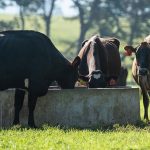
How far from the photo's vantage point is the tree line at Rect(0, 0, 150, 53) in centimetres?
6756

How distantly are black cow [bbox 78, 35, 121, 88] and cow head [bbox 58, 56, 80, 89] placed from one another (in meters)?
0.37

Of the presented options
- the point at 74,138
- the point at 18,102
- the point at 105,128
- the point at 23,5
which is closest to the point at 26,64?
the point at 18,102

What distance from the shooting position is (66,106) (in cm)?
1293

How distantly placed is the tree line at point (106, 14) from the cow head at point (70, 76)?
5177 cm

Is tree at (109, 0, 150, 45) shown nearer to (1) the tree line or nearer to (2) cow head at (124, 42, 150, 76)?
(1) the tree line

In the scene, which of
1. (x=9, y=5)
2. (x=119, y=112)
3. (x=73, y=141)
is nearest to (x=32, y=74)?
(x=119, y=112)

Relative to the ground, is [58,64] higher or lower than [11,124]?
higher

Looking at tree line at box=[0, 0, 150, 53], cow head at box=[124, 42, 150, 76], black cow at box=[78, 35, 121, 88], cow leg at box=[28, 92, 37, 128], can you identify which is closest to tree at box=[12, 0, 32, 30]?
tree line at box=[0, 0, 150, 53]

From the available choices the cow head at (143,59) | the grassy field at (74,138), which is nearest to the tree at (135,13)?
the cow head at (143,59)

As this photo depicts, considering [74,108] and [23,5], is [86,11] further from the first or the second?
[74,108]

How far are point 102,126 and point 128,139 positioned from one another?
103 inches

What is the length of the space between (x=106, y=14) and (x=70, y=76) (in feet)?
181

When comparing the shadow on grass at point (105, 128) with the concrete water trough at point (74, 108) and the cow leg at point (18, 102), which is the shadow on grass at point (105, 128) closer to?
the concrete water trough at point (74, 108)

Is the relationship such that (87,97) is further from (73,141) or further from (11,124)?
(73,141)
